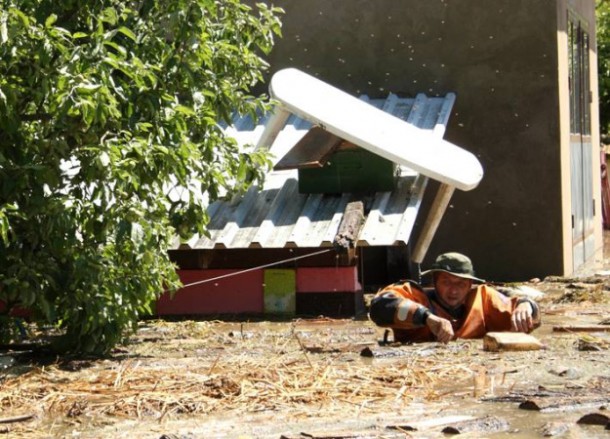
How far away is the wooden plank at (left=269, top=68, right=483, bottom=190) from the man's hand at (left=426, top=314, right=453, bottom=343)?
324 cm

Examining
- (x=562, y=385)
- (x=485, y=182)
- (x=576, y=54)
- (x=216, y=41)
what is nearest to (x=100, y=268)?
(x=216, y=41)

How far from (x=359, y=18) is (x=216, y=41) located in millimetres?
5722

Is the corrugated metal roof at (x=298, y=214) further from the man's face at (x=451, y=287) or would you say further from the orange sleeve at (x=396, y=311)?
the orange sleeve at (x=396, y=311)

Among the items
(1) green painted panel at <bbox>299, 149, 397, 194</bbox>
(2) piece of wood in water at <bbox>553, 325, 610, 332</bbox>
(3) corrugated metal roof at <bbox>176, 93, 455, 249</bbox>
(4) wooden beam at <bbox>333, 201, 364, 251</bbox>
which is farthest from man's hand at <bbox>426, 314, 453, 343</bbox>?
(1) green painted panel at <bbox>299, 149, 397, 194</bbox>

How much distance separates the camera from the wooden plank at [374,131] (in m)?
11.3

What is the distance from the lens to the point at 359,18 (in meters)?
14.6

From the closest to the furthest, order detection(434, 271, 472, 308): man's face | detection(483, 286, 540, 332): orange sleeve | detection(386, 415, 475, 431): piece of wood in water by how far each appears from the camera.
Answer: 1. detection(386, 415, 475, 431): piece of wood in water
2. detection(434, 271, 472, 308): man's face
3. detection(483, 286, 540, 332): orange sleeve

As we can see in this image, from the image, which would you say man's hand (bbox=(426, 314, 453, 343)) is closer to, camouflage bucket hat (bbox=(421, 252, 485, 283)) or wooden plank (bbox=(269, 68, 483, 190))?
camouflage bucket hat (bbox=(421, 252, 485, 283))

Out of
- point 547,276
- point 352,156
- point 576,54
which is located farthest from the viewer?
point 576,54

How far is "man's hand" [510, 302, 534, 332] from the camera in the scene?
8469 mm

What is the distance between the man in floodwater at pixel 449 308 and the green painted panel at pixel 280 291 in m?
2.80

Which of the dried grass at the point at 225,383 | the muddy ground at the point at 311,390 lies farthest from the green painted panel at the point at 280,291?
the dried grass at the point at 225,383

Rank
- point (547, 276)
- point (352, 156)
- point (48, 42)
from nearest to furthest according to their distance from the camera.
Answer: point (48, 42)
point (352, 156)
point (547, 276)

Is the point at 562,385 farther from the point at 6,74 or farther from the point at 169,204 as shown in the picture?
the point at 6,74
